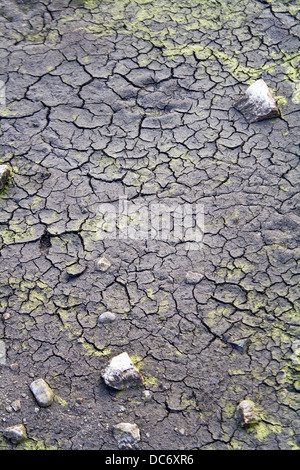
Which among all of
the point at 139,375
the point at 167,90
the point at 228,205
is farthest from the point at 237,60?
the point at 139,375

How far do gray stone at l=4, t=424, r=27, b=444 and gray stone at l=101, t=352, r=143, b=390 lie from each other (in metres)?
0.56

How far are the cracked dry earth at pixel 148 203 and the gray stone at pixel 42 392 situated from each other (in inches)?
1.7

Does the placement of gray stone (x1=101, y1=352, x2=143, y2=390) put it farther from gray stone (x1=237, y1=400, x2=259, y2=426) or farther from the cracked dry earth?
gray stone (x1=237, y1=400, x2=259, y2=426)

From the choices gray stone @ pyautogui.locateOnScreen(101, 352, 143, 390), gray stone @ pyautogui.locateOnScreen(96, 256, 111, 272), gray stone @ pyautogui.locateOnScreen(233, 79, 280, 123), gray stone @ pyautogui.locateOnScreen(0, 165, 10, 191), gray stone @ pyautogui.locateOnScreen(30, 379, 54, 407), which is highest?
gray stone @ pyautogui.locateOnScreen(233, 79, 280, 123)

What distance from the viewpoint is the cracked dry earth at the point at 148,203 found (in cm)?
337

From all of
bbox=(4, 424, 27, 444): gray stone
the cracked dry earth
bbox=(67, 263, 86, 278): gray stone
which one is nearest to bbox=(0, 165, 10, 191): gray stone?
the cracked dry earth

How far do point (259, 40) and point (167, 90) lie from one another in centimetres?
99

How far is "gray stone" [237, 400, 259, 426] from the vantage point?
324 centimetres

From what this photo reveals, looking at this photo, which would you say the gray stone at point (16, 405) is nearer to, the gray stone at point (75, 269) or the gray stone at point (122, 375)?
the gray stone at point (122, 375)

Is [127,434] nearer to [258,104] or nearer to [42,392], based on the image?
[42,392]

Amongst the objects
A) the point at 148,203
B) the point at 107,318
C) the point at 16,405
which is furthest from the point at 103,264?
the point at 16,405

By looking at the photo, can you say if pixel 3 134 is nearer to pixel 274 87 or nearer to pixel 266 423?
pixel 274 87

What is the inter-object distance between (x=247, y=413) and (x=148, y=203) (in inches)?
65.4

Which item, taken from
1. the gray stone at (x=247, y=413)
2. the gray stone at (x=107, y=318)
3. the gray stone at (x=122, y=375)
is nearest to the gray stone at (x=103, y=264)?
the gray stone at (x=107, y=318)
